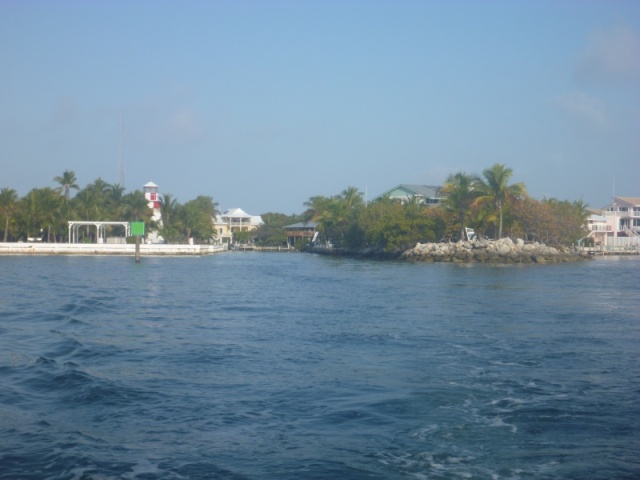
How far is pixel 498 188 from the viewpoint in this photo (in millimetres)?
55781

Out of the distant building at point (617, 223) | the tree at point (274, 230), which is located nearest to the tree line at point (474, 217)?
the distant building at point (617, 223)

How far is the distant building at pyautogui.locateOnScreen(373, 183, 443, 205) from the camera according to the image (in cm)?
8308

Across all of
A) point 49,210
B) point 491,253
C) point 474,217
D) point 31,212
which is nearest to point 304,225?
point 49,210

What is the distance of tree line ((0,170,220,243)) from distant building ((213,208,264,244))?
17633 millimetres

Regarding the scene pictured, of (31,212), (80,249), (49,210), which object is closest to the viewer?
(80,249)

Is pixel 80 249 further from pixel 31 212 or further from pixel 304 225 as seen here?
pixel 304 225

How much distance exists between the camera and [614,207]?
100 m

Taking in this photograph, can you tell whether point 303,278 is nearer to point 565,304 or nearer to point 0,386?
point 565,304

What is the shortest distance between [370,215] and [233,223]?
54361 mm

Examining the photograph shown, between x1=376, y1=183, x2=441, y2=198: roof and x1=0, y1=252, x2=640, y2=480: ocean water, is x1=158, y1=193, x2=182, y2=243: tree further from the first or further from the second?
x1=0, y1=252, x2=640, y2=480: ocean water

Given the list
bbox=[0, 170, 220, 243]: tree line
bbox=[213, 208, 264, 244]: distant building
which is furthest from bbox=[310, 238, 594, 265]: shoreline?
bbox=[213, 208, 264, 244]: distant building

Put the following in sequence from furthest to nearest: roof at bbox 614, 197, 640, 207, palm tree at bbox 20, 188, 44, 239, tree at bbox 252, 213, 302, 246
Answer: tree at bbox 252, 213, 302, 246, roof at bbox 614, 197, 640, 207, palm tree at bbox 20, 188, 44, 239

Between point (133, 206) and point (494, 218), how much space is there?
145 feet

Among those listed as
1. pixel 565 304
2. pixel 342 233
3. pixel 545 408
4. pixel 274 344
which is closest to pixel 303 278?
pixel 565 304
